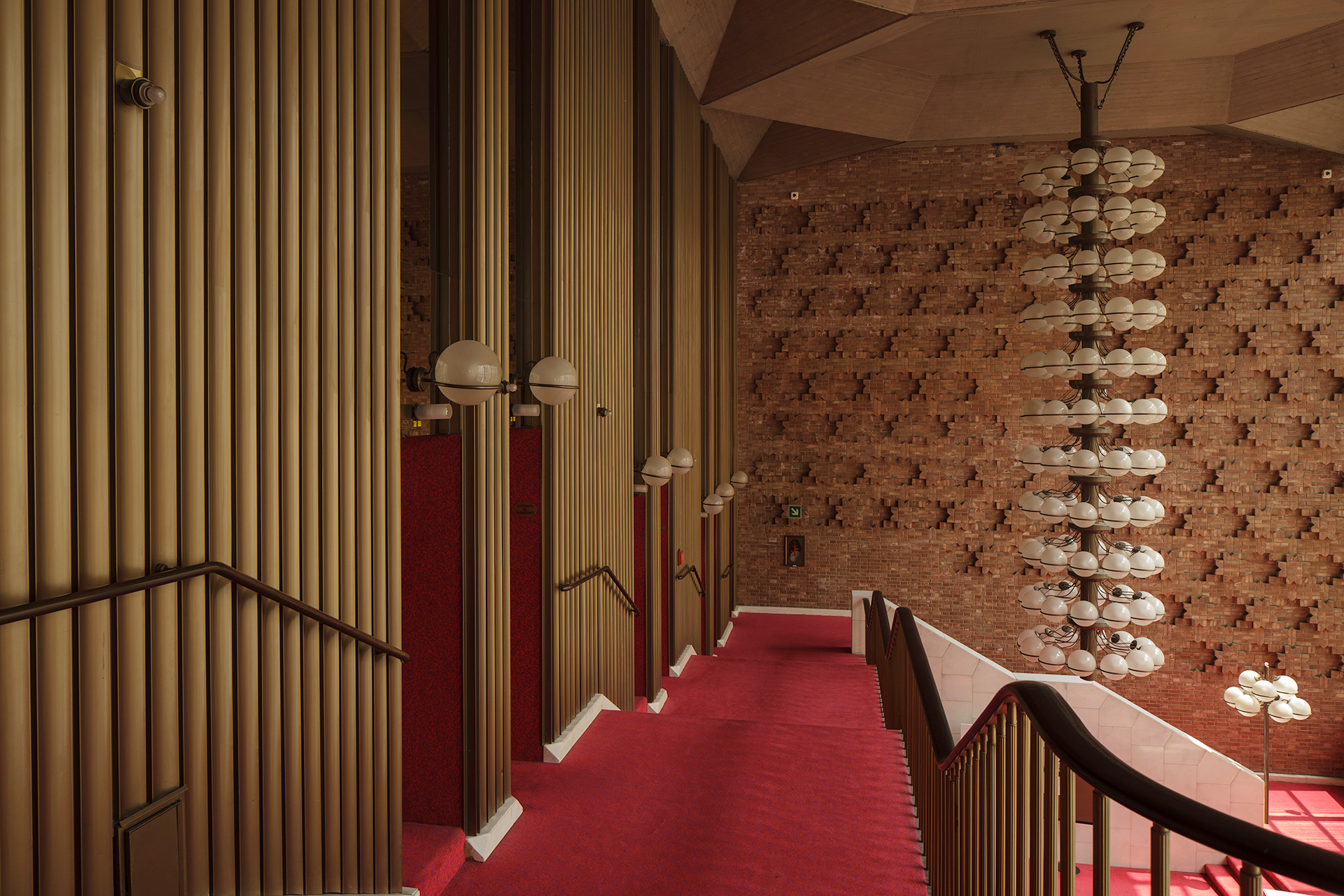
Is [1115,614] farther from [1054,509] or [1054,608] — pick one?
[1054,509]

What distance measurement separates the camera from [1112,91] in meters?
9.12

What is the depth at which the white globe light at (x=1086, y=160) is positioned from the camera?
25.5ft

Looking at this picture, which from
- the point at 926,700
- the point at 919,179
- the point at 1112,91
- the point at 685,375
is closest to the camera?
the point at 926,700

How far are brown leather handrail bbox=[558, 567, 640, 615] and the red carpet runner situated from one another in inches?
32.2

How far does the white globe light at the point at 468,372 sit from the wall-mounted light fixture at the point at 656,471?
2.94 m

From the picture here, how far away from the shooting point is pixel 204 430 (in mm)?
2016

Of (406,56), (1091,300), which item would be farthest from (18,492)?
(1091,300)

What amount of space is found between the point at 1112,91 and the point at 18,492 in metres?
10.4

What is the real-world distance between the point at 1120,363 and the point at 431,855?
7.45 metres

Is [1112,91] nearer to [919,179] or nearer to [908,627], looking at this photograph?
[919,179]

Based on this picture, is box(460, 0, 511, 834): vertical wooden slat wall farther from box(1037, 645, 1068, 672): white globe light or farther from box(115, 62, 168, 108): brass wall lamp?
box(1037, 645, 1068, 672): white globe light

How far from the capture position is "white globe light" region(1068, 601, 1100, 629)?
7938 millimetres

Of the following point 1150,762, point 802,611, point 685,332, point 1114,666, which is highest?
point 685,332

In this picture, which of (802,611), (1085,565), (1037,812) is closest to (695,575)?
(802,611)
